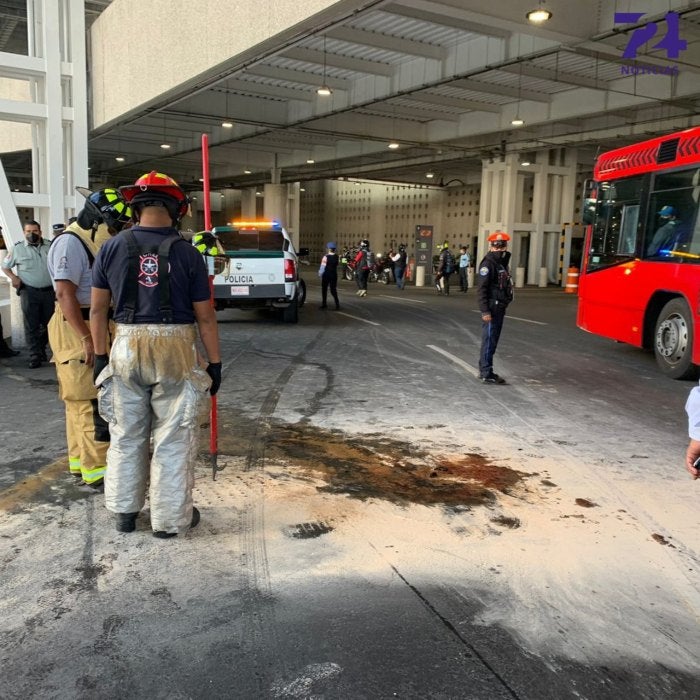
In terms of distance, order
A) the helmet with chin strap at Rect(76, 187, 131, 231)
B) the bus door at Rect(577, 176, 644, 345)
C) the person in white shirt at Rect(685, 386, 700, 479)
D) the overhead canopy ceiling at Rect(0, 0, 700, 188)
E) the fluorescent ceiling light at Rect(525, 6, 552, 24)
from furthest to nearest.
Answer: the overhead canopy ceiling at Rect(0, 0, 700, 188)
the fluorescent ceiling light at Rect(525, 6, 552, 24)
the bus door at Rect(577, 176, 644, 345)
the helmet with chin strap at Rect(76, 187, 131, 231)
the person in white shirt at Rect(685, 386, 700, 479)

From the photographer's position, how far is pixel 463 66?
16.9 meters

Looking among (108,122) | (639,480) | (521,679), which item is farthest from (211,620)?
(108,122)

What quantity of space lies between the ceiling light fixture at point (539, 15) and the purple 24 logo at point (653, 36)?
1.83 m

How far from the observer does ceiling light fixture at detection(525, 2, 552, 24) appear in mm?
11477

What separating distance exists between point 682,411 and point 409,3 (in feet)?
28.8

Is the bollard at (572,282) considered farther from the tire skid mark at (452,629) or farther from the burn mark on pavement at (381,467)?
the tire skid mark at (452,629)

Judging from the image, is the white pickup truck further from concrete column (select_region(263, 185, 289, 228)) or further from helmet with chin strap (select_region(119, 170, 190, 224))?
concrete column (select_region(263, 185, 289, 228))

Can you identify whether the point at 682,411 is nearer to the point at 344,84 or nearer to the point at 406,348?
the point at 406,348

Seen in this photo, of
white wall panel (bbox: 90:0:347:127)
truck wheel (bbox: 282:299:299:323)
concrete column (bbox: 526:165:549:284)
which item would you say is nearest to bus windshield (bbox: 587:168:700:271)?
white wall panel (bbox: 90:0:347:127)

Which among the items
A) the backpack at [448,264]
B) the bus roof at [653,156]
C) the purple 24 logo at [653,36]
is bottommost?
the backpack at [448,264]

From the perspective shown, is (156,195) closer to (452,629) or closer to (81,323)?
(81,323)

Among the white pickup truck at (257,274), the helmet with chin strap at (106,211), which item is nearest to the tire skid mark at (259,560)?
the helmet with chin strap at (106,211)

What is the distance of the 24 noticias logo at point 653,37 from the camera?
487 inches

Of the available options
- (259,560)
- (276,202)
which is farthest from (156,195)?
(276,202)
